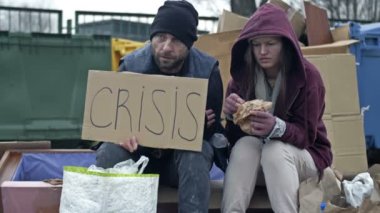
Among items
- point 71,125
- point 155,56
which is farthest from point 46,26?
point 155,56

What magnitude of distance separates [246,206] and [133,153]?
0.59 m

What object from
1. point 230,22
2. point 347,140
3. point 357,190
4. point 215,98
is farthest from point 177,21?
point 230,22

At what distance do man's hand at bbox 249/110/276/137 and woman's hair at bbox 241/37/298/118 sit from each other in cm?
19

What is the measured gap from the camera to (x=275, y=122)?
3086mm

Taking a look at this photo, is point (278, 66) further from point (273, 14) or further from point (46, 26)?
point (46, 26)

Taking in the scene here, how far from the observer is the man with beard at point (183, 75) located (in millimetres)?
3004

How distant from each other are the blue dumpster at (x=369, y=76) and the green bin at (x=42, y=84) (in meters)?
3.27

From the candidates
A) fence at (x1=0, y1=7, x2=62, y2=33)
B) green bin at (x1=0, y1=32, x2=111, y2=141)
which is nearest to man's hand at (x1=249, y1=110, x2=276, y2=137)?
green bin at (x1=0, y1=32, x2=111, y2=141)

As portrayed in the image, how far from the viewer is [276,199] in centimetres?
309

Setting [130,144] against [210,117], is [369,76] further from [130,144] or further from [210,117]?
[130,144]

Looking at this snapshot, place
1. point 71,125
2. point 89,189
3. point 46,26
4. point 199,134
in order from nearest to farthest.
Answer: point 89,189, point 199,134, point 71,125, point 46,26

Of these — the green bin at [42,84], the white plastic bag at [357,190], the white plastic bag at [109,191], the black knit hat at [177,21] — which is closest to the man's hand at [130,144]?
the white plastic bag at [109,191]

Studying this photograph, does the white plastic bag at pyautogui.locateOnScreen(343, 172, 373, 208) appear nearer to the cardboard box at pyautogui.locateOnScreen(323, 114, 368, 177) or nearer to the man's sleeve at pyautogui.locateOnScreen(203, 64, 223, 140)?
the man's sleeve at pyautogui.locateOnScreen(203, 64, 223, 140)

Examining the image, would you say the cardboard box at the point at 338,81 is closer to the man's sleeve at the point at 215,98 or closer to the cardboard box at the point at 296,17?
the cardboard box at the point at 296,17
